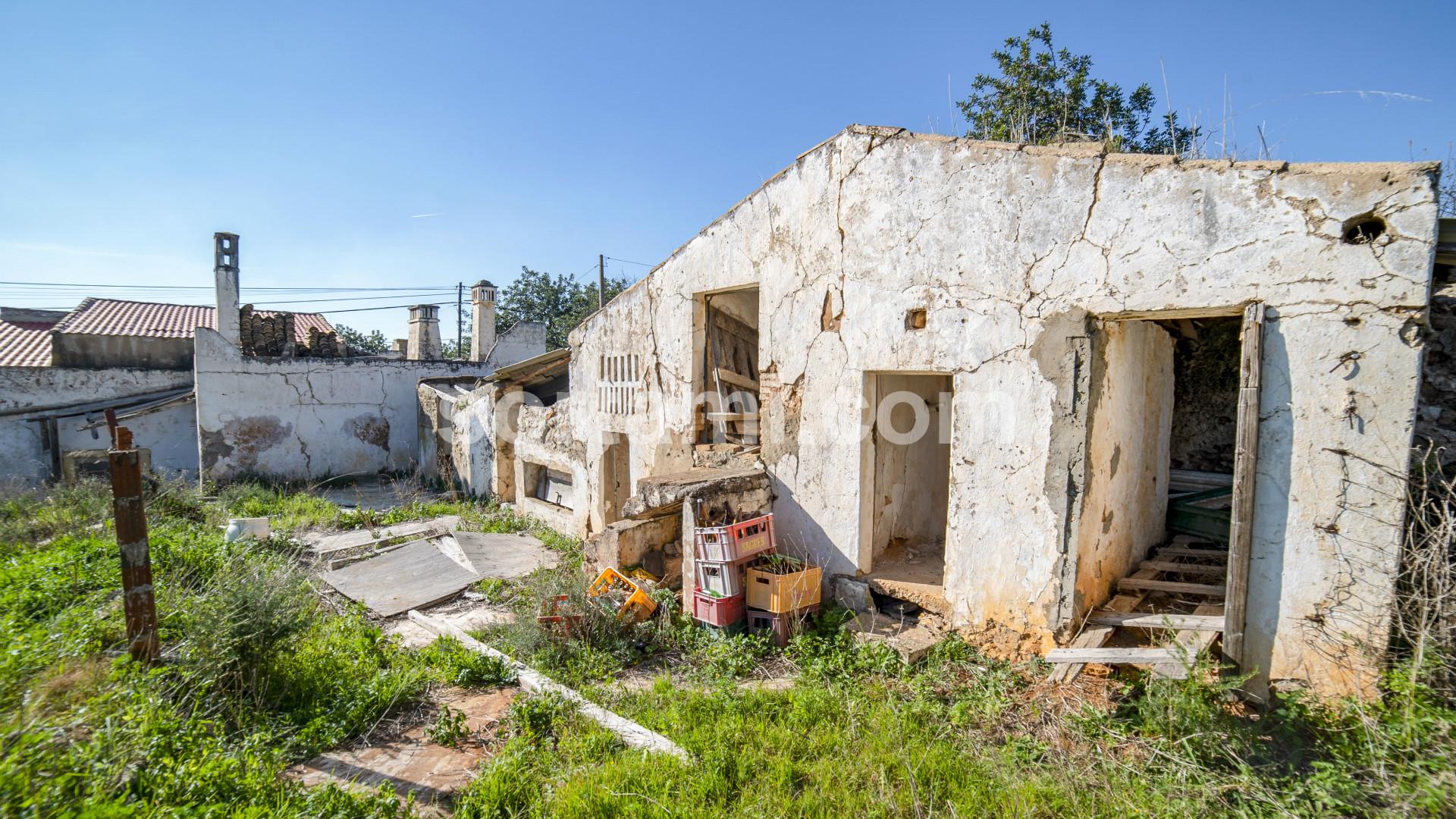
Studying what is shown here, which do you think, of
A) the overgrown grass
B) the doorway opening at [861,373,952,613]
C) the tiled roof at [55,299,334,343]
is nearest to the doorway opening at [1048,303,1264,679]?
the doorway opening at [861,373,952,613]

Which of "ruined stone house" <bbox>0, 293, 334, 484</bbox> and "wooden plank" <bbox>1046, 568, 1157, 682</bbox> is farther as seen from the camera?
"ruined stone house" <bbox>0, 293, 334, 484</bbox>

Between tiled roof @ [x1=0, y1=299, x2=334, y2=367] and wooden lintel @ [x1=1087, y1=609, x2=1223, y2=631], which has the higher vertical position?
tiled roof @ [x1=0, y1=299, x2=334, y2=367]

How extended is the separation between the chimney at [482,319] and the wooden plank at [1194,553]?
15.9 metres

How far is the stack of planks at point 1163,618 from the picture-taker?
153 inches

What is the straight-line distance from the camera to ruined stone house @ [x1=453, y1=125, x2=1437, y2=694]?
351cm

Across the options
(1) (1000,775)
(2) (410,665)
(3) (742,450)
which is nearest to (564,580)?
(2) (410,665)

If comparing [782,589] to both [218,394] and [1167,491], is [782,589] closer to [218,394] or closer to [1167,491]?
[1167,491]

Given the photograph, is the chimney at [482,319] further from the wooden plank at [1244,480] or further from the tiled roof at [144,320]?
the wooden plank at [1244,480]

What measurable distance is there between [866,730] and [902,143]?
14.8ft

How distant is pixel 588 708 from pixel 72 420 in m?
16.2

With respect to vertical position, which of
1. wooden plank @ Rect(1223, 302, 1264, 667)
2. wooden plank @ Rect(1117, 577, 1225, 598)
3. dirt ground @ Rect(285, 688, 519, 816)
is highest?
wooden plank @ Rect(1223, 302, 1264, 667)

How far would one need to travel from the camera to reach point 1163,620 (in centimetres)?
411

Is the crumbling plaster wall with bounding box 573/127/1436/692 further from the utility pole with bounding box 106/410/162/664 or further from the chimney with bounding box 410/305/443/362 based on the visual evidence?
the chimney with bounding box 410/305/443/362

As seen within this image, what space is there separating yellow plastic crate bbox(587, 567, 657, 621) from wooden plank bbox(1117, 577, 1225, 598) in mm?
4064
